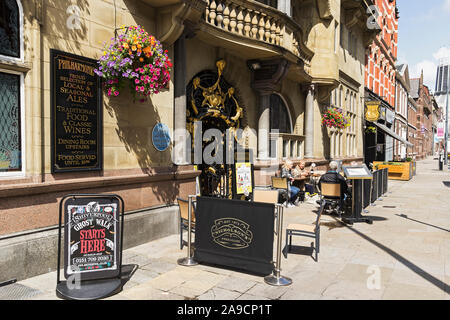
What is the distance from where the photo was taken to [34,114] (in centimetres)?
555

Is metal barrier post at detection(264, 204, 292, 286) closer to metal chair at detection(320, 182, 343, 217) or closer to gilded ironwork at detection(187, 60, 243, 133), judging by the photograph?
metal chair at detection(320, 182, 343, 217)

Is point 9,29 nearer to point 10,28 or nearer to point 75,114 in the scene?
point 10,28

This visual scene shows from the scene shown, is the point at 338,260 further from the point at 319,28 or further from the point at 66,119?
the point at 319,28

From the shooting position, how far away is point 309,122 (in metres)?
15.7

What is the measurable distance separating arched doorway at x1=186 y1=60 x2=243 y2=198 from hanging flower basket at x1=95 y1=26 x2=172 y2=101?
3.37 m

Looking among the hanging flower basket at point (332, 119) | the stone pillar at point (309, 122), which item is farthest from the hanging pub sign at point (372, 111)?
the stone pillar at point (309, 122)

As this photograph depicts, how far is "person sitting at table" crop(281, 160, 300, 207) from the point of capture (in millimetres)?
11867

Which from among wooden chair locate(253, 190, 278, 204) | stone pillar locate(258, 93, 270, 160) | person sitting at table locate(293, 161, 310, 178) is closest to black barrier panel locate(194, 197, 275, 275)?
wooden chair locate(253, 190, 278, 204)

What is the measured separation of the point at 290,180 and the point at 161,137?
18.8 ft

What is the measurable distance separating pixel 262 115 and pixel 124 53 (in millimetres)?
6631

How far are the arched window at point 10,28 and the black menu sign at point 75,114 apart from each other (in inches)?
20.1

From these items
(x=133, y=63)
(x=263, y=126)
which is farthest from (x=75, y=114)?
(x=263, y=126)

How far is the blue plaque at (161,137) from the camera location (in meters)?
7.72

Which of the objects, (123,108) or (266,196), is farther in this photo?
(266,196)
